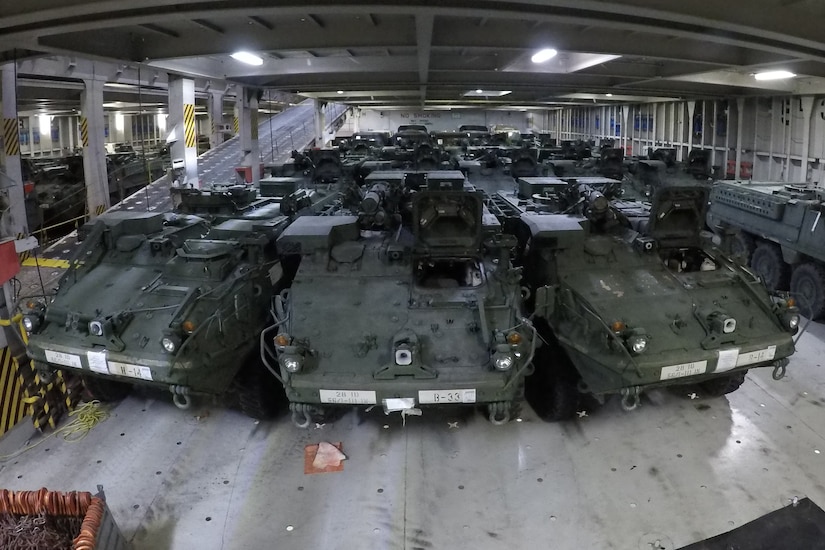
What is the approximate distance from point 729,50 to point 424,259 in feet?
22.1

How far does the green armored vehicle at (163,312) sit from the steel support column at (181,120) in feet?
22.1

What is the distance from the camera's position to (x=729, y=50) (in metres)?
10.1

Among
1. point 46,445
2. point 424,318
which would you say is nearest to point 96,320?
point 46,445

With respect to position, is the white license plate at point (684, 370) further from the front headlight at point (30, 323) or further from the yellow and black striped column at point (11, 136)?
the yellow and black striped column at point (11, 136)

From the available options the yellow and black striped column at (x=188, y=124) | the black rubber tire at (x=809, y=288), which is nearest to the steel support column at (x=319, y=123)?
the yellow and black striped column at (x=188, y=124)

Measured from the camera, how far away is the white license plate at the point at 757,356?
Result: 595cm

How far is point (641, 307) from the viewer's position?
20.7 feet

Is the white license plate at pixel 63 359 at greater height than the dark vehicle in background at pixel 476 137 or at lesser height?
lesser

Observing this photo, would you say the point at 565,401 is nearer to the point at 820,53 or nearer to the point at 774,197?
the point at 820,53

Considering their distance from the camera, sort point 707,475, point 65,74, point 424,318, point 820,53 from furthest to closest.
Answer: point 65,74
point 820,53
point 424,318
point 707,475

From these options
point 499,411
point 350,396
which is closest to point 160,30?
point 350,396

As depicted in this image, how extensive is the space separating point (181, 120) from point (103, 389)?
28.2ft

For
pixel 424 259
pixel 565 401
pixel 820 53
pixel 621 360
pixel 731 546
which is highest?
pixel 820 53

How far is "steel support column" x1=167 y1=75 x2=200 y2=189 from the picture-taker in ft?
46.2
